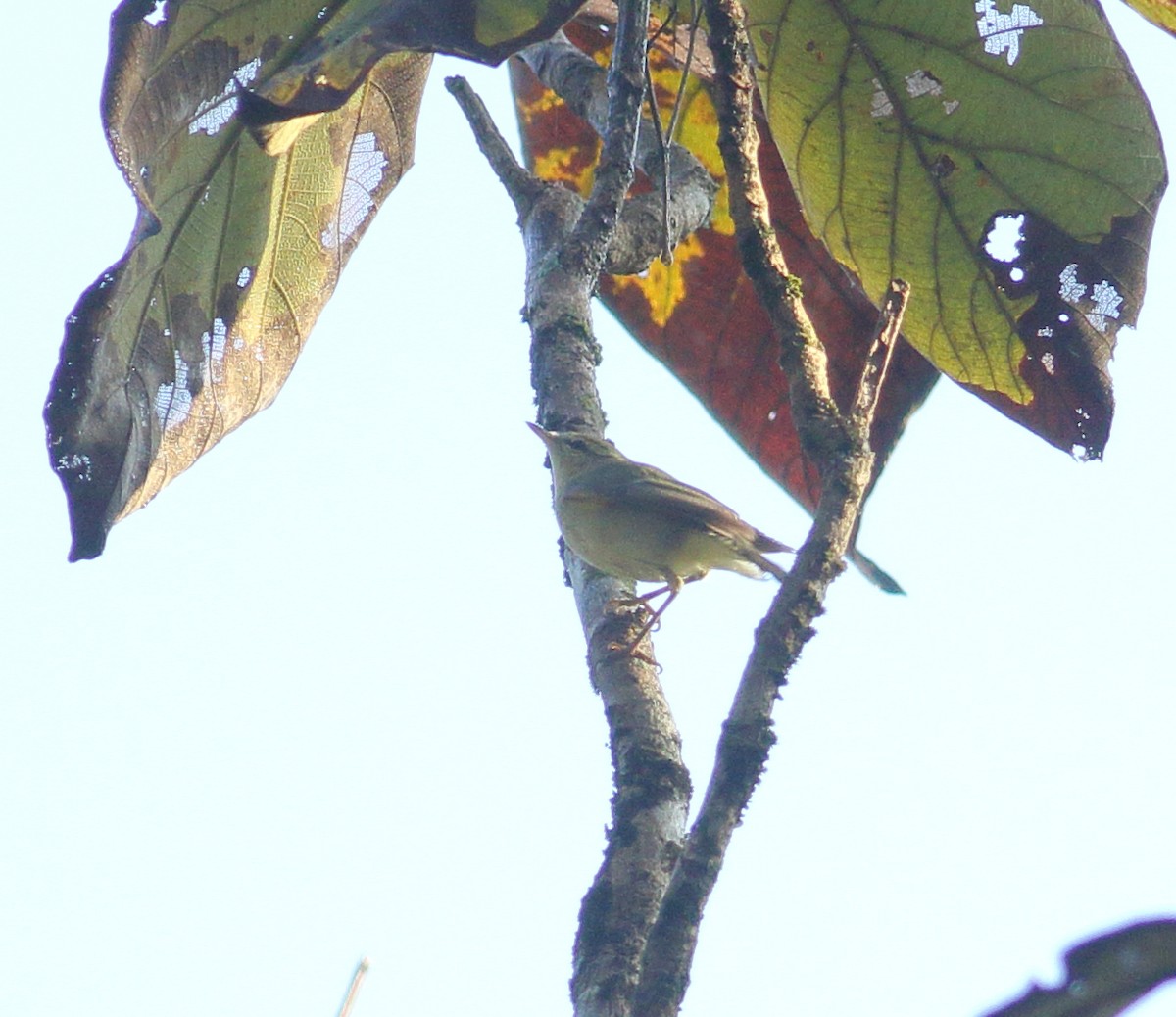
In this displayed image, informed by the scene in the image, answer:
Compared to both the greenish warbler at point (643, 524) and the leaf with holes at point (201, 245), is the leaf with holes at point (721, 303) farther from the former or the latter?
the leaf with holes at point (201, 245)

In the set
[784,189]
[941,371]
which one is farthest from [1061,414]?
[784,189]

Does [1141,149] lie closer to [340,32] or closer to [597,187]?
[597,187]

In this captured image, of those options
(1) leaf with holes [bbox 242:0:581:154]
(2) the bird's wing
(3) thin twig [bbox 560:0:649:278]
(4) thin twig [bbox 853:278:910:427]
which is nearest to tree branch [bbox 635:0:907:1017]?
(4) thin twig [bbox 853:278:910:427]

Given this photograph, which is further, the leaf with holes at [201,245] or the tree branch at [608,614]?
the leaf with holes at [201,245]

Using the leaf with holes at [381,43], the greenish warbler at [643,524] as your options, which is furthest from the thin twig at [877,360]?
the greenish warbler at [643,524]

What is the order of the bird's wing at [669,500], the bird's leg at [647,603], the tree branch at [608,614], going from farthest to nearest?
the bird's wing at [669,500] < the bird's leg at [647,603] < the tree branch at [608,614]

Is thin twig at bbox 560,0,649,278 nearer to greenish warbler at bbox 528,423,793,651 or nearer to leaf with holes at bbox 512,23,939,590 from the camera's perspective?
greenish warbler at bbox 528,423,793,651
